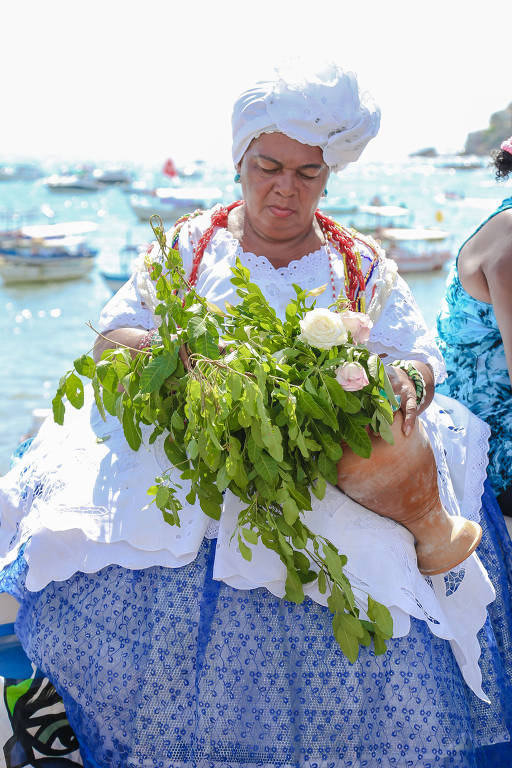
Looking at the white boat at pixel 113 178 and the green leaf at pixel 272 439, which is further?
the white boat at pixel 113 178

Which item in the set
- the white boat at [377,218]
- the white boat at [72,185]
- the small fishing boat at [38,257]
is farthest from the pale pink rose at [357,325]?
the white boat at [72,185]

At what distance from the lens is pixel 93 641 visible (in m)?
1.74

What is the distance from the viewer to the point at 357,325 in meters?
1.77

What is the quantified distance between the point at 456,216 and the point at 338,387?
4147 cm

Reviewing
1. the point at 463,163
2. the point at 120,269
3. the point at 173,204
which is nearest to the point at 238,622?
the point at 120,269

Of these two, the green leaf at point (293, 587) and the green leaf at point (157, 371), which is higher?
the green leaf at point (157, 371)

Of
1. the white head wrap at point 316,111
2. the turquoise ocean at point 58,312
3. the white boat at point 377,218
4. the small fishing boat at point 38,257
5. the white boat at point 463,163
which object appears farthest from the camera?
the white boat at point 463,163

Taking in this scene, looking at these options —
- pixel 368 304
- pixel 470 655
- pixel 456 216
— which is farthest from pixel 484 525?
pixel 456 216

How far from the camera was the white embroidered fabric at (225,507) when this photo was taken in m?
1.75

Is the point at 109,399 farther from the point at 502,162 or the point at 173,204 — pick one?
the point at 173,204

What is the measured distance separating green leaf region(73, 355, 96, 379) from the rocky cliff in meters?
58.5

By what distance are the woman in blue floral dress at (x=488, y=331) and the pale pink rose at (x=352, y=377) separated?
72 centimetres

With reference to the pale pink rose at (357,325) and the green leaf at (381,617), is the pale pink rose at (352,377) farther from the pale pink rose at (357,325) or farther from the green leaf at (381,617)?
the green leaf at (381,617)

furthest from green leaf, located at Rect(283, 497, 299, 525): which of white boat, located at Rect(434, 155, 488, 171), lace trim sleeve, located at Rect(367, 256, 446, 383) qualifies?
white boat, located at Rect(434, 155, 488, 171)
